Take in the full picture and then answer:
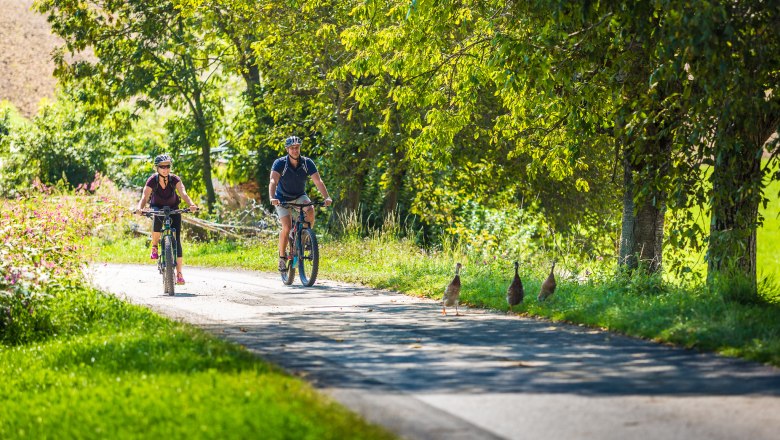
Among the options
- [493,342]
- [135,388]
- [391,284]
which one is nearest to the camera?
[135,388]

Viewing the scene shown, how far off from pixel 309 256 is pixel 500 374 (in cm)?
871

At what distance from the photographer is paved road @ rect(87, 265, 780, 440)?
678 centimetres

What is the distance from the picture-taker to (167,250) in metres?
15.7

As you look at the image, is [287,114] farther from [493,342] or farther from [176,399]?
[176,399]

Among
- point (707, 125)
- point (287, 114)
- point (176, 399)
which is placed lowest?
point (176, 399)

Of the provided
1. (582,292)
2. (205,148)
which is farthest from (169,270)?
(205,148)

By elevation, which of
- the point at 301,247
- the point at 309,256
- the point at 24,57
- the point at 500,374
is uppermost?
the point at 24,57

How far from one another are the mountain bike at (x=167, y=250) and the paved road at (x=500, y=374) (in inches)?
89.0

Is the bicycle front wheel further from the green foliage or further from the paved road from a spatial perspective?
the paved road

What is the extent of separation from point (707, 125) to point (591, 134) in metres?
2.74

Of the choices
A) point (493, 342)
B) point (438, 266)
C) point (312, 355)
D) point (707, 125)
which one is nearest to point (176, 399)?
point (312, 355)

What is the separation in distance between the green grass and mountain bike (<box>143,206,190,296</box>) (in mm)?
4173

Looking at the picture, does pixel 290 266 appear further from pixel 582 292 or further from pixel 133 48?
pixel 133 48

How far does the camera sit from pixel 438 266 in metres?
17.6
